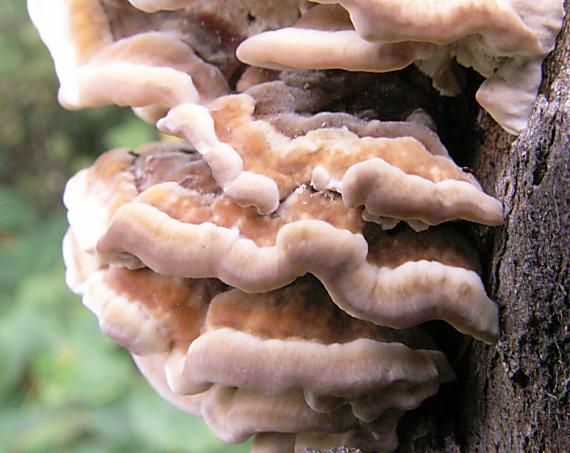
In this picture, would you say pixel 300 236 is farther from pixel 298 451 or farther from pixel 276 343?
pixel 298 451

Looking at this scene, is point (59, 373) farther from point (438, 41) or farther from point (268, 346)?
point (438, 41)

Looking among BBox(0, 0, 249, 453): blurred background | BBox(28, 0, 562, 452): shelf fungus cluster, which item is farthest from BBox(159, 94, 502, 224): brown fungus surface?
BBox(0, 0, 249, 453): blurred background

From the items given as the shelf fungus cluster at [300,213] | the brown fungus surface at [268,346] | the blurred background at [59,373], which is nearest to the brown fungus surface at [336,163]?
the shelf fungus cluster at [300,213]

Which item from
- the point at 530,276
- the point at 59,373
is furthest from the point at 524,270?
the point at 59,373

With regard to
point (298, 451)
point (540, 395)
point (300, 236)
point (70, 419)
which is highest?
point (300, 236)

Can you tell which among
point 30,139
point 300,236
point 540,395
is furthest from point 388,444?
point 30,139
